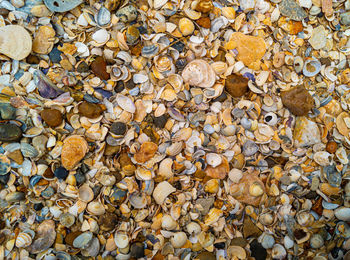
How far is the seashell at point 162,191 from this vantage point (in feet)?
4.88

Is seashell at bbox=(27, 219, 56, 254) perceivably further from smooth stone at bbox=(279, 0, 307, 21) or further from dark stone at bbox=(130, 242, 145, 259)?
smooth stone at bbox=(279, 0, 307, 21)

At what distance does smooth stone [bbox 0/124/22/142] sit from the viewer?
1.35 meters

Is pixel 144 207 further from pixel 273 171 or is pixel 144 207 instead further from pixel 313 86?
pixel 313 86

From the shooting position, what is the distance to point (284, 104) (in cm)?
161

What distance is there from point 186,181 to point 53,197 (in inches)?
28.0

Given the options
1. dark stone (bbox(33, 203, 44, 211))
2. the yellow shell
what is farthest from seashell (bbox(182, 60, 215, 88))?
dark stone (bbox(33, 203, 44, 211))

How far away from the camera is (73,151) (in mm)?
1408

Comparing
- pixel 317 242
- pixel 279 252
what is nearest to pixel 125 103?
pixel 279 252

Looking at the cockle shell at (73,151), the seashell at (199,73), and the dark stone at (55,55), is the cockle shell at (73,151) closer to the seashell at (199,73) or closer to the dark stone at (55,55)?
the dark stone at (55,55)

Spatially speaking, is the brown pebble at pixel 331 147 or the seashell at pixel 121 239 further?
the brown pebble at pixel 331 147

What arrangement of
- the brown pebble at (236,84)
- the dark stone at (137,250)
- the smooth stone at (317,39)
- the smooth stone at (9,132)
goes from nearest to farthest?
the smooth stone at (9,132) → the dark stone at (137,250) → the brown pebble at (236,84) → the smooth stone at (317,39)

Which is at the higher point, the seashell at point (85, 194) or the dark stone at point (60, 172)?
the dark stone at point (60, 172)

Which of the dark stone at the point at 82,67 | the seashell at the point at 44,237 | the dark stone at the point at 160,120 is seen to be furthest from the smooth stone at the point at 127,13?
the seashell at the point at 44,237

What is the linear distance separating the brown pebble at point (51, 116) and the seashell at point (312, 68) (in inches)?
55.9
